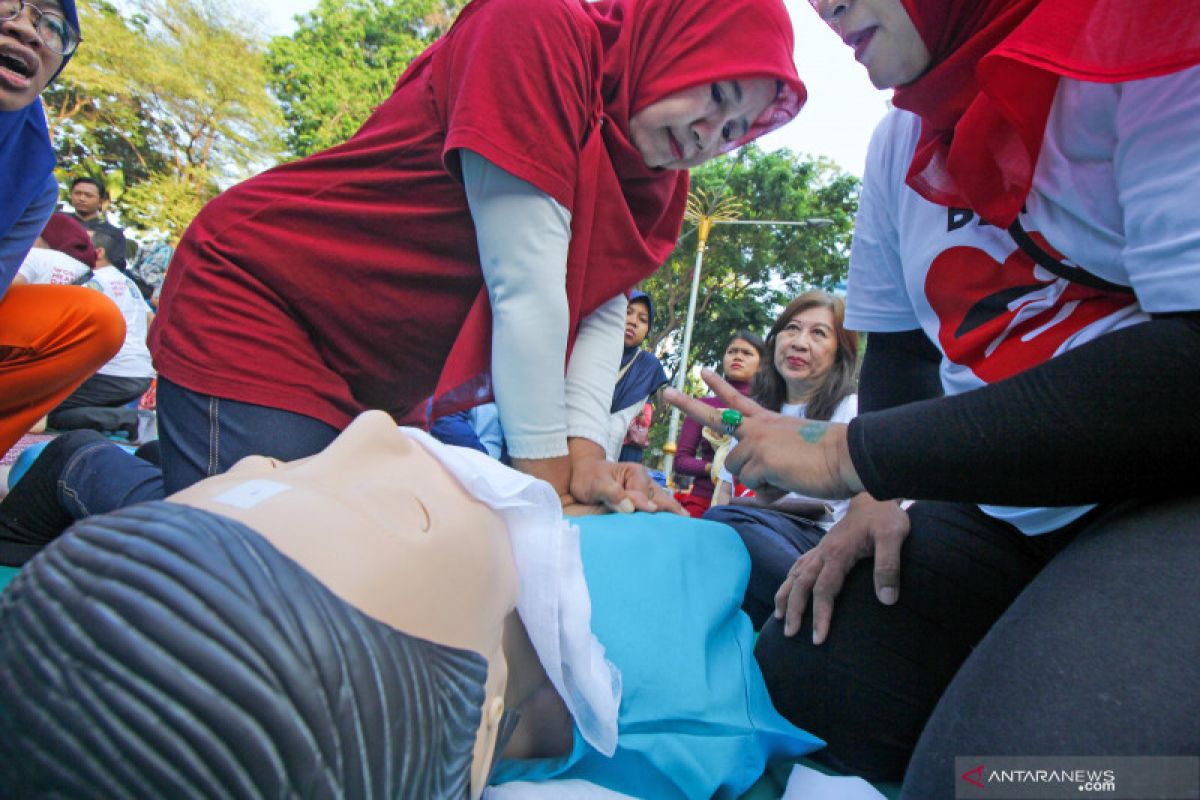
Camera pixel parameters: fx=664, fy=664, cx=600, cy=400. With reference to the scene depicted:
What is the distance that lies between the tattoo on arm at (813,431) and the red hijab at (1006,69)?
0.42 metres

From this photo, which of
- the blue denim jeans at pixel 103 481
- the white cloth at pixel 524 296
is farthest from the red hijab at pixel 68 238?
the white cloth at pixel 524 296

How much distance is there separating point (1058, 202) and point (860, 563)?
0.69m

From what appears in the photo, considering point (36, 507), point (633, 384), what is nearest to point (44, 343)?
point (36, 507)

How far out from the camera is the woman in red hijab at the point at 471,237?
3.97 feet

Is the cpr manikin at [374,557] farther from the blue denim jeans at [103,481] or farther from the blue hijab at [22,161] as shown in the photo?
the blue hijab at [22,161]

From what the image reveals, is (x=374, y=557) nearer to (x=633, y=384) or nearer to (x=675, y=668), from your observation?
(x=675, y=668)

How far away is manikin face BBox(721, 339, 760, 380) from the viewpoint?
5.35 metres

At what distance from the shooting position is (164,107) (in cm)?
1464

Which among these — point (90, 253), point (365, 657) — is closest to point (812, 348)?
point (365, 657)

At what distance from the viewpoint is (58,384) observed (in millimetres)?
2260

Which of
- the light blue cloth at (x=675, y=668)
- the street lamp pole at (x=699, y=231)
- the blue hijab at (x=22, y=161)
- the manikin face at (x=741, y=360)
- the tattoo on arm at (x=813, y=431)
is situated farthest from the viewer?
the street lamp pole at (x=699, y=231)

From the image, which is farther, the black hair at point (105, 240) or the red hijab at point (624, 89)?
the black hair at point (105, 240)

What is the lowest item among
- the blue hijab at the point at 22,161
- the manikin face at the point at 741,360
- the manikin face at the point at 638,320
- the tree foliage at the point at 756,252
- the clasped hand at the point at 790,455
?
the tree foliage at the point at 756,252

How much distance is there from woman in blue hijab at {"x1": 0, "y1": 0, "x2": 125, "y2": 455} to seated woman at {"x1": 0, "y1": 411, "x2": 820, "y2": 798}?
171 cm
